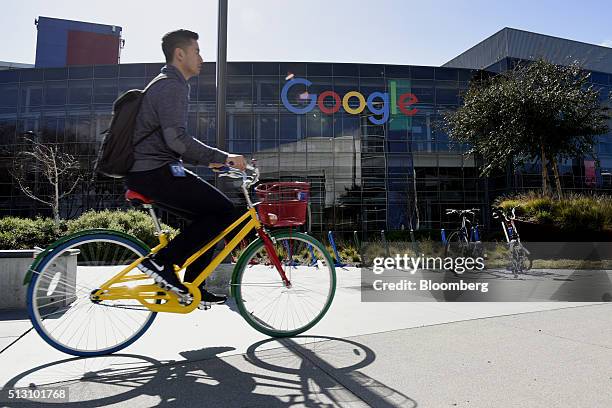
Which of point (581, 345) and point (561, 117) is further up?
point (561, 117)

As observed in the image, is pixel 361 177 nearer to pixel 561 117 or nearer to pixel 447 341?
pixel 561 117

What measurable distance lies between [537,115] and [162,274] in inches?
759

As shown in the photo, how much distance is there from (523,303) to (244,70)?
3123 cm

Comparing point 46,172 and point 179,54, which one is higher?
point 46,172

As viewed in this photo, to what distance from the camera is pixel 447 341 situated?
332 centimetres

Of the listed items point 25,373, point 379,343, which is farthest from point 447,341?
point 25,373

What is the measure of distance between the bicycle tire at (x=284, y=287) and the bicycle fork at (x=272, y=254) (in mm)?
32

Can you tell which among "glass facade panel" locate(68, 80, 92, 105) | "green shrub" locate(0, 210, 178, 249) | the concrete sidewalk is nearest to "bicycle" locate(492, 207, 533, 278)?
the concrete sidewalk

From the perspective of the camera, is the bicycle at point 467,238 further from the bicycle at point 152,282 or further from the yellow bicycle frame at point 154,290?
the yellow bicycle frame at point 154,290

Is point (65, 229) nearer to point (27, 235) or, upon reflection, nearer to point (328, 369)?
point (27, 235)

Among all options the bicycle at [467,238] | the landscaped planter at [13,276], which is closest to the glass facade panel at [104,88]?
the bicycle at [467,238]

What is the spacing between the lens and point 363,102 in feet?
109

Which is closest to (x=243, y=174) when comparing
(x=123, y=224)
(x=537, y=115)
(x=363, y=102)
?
(x=123, y=224)

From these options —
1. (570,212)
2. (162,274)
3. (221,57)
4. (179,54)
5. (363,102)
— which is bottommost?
Result: (162,274)
